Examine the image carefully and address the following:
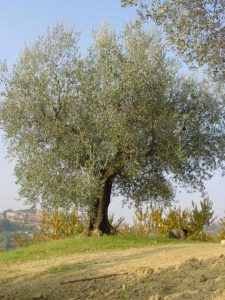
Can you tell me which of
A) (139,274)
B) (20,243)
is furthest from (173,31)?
(20,243)

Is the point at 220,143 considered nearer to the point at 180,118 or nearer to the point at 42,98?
the point at 180,118

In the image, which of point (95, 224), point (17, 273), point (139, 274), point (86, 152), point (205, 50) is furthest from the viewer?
point (95, 224)

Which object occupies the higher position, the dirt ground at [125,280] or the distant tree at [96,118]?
the distant tree at [96,118]

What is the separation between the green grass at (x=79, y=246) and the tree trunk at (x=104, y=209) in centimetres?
179

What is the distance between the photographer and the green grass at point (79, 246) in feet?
69.8

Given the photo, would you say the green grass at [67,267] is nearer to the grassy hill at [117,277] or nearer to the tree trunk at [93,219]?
the grassy hill at [117,277]

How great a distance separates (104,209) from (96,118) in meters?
5.63

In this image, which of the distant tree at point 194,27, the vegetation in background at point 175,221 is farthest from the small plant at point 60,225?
the distant tree at point 194,27

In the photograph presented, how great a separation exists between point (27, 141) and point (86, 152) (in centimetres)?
335

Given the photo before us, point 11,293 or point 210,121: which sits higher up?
point 210,121

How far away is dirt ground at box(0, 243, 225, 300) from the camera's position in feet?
35.6

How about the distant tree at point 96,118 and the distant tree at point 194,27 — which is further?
the distant tree at point 96,118

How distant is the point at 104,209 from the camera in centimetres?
2645

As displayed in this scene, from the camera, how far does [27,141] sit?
24906 mm
